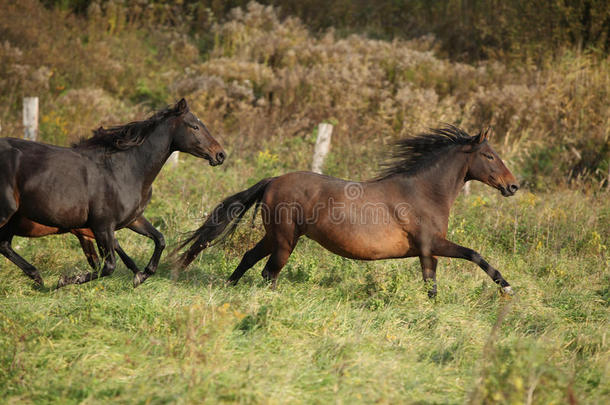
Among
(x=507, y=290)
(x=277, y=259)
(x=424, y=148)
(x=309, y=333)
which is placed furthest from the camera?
(x=424, y=148)

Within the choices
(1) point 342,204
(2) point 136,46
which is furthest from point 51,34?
(1) point 342,204

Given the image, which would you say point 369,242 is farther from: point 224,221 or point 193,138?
point 193,138

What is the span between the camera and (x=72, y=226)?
5352 mm

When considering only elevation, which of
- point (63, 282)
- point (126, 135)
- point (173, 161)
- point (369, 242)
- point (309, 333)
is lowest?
point (173, 161)

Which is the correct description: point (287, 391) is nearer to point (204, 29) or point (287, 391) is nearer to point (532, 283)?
point (532, 283)

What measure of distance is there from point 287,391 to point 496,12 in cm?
1493

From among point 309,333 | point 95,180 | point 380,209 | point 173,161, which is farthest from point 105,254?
point 173,161

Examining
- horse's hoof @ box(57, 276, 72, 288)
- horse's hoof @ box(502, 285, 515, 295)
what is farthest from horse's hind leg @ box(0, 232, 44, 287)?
horse's hoof @ box(502, 285, 515, 295)

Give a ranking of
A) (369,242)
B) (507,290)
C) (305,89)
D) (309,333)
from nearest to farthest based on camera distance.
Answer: (309,333)
(507,290)
(369,242)
(305,89)

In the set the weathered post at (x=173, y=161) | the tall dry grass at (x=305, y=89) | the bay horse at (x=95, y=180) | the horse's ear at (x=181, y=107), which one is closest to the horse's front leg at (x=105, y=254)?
the bay horse at (x=95, y=180)

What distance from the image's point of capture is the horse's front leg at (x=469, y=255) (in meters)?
5.29

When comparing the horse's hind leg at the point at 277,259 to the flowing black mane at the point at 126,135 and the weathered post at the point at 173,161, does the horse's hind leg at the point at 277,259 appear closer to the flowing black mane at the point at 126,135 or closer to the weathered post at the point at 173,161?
the flowing black mane at the point at 126,135

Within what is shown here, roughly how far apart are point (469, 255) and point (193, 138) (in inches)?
108

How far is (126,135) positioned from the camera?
18.5 ft
